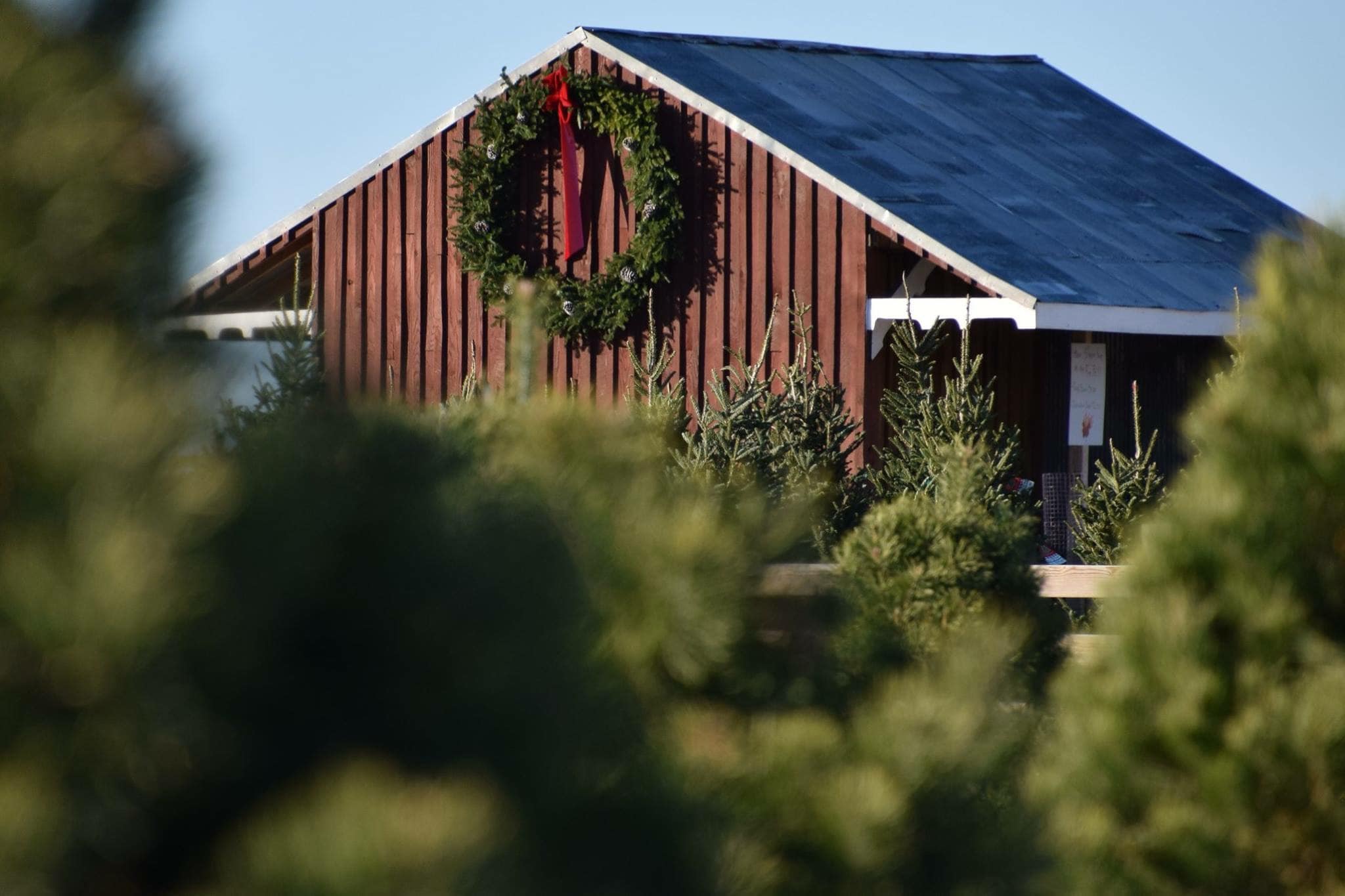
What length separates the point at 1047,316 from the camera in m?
11.5

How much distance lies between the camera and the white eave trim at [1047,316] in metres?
11.5

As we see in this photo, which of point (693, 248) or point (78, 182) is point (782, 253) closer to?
point (693, 248)

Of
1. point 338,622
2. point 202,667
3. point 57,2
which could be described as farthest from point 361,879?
point 57,2

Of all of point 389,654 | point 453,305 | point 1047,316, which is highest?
point 453,305

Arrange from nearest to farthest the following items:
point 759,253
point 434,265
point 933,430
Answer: point 933,430 < point 759,253 < point 434,265

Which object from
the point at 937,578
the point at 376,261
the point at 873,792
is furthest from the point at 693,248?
the point at 873,792

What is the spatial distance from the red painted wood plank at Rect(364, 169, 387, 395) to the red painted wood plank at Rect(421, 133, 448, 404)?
48 cm

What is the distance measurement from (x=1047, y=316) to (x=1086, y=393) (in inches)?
88.6

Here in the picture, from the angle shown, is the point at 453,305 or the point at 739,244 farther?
the point at 453,305

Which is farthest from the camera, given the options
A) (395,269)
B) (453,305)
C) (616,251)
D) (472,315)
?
(395,269)

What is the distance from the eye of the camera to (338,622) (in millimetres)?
1176

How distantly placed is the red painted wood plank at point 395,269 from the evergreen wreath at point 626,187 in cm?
72

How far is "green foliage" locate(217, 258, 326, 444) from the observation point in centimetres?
127

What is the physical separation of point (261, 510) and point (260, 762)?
0.17 m
